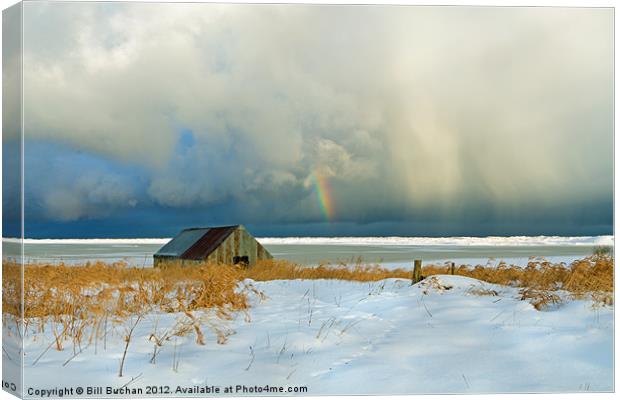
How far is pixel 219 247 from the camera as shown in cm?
1189

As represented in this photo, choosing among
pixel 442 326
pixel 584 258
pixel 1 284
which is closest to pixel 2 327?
pixel 1 284

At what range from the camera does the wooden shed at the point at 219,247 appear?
461 inches

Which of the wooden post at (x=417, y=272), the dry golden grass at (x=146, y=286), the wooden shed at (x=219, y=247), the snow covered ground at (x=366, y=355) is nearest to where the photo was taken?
the snow covered ground at (x=366, y=355)

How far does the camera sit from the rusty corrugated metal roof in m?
11.7

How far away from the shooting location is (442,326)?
23.0 ft

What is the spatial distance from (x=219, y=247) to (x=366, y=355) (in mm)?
6190

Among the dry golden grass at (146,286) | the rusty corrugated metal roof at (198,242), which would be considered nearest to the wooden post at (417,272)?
the dry golden grass at (146,286)

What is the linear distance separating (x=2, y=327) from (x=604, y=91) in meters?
7.76

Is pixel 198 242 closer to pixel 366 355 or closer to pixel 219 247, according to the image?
pixel 219 247

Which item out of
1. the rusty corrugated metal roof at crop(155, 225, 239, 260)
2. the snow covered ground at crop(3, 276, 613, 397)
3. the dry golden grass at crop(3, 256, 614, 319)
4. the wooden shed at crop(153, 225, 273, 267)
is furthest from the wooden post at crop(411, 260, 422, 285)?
the rusty corrugated metal roof at crop(155, 225, 239, 260)

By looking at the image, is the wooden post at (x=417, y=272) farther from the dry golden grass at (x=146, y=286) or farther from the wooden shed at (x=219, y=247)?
the wooden shed at (x=219, y=247)

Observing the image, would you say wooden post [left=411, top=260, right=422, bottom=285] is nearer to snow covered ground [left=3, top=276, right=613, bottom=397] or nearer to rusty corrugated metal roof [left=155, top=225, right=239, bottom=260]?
snow covered ground [left=3, top=276, right=613, bottom=397]

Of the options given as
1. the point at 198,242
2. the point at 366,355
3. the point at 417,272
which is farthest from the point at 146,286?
the point at 417,272

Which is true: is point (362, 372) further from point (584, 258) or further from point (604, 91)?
point (604, 91)
